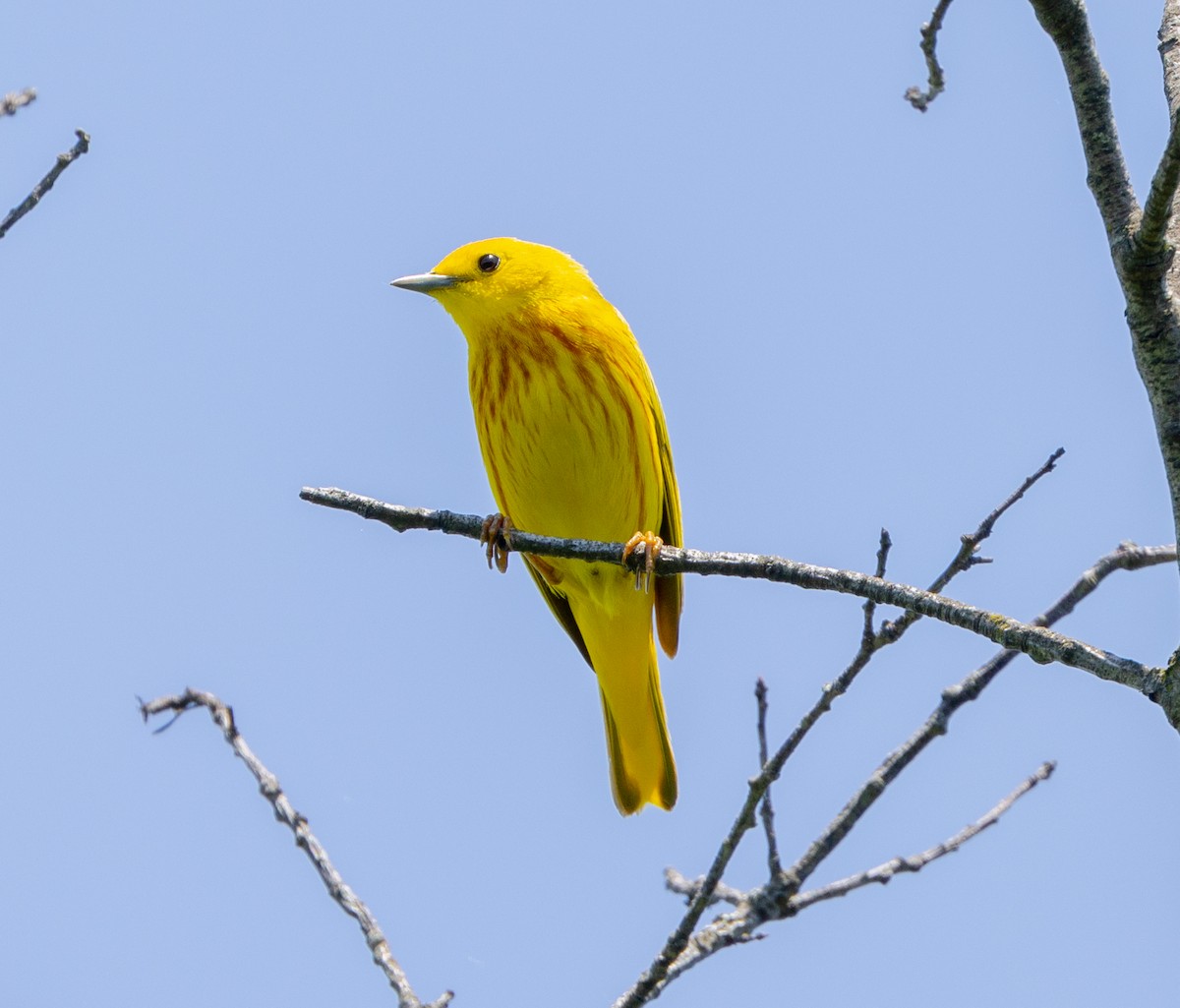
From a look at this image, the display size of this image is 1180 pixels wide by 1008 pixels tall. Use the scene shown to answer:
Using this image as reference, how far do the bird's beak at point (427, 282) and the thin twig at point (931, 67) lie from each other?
302 cm

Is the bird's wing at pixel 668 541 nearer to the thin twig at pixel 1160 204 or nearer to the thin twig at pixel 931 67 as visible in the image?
the thin twig at pixel 931 67

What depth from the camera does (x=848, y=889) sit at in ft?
14.8

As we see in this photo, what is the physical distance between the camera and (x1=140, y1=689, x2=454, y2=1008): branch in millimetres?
3816

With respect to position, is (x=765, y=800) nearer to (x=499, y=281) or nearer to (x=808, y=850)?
(x=808, y=850)

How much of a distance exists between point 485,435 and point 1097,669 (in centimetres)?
398

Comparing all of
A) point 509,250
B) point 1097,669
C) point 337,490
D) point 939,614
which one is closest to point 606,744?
point 509,250

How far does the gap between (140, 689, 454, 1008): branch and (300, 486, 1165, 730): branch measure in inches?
30.7

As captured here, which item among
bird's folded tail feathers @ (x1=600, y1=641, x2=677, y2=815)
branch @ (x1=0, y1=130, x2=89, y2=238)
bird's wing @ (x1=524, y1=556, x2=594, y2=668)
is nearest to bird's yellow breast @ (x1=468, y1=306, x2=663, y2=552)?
bird's wing @ (x1=524, y1=556, x2=594, y2=668)

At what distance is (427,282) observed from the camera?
661cm

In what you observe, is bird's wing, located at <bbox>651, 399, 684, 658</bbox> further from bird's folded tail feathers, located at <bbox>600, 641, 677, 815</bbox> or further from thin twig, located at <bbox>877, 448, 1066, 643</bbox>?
thin twig, located at <bbox>877, 448, 1066, 643</bbox>

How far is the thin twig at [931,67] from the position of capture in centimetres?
348

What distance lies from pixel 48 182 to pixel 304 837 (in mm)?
1987

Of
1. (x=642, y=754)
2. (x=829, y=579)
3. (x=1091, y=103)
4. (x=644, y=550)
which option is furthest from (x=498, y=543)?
(x=1091, y=103)

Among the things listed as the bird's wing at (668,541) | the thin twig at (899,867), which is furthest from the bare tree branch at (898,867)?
the bird's wing at (668,541)
